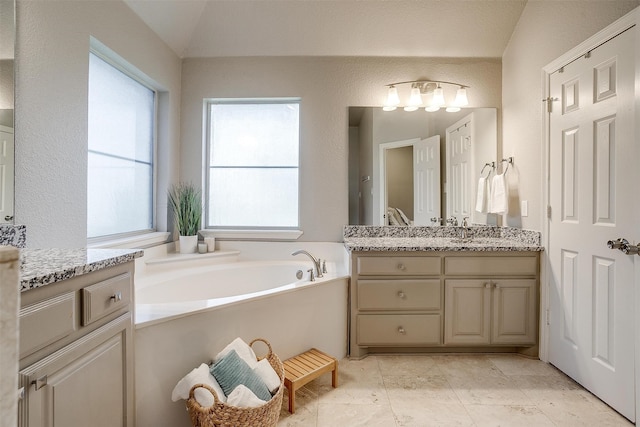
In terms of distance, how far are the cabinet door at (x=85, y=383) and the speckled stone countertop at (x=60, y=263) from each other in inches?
8.1

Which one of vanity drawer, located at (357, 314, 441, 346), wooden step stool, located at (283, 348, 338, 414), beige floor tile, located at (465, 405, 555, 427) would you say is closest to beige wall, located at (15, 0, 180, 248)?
wooden step stool, located at (283, 348, 338, 414)

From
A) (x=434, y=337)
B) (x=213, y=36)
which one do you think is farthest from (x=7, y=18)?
(x=434, y=337)

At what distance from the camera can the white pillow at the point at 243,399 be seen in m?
1.31

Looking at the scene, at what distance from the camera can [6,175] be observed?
1.34 metres

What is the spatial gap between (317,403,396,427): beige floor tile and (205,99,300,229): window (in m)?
1.52

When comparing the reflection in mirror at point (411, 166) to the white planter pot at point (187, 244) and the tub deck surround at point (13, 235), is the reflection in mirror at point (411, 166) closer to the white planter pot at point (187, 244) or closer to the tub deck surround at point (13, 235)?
the white planter pot at point (187, 244)

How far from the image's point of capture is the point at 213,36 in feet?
8.68

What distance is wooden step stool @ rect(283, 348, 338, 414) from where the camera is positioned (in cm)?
165

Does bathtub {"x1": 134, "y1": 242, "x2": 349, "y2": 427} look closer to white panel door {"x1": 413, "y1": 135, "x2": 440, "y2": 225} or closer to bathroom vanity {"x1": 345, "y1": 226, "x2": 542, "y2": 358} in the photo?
bathroom vanity {"x1": 345, "y1": 226, "x2": 542, "y2": 358}

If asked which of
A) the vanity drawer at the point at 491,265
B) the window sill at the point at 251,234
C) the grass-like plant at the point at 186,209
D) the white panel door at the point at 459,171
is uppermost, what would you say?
the white panel door at the point at 459,171

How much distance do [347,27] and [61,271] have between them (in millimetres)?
2505

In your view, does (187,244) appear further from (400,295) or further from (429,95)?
(429,95)

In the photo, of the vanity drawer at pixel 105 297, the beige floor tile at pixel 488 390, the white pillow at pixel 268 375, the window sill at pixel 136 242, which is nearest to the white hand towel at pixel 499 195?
the beige floor tile at pixel 488 390

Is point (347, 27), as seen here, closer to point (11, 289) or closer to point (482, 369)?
point (482, 369)
